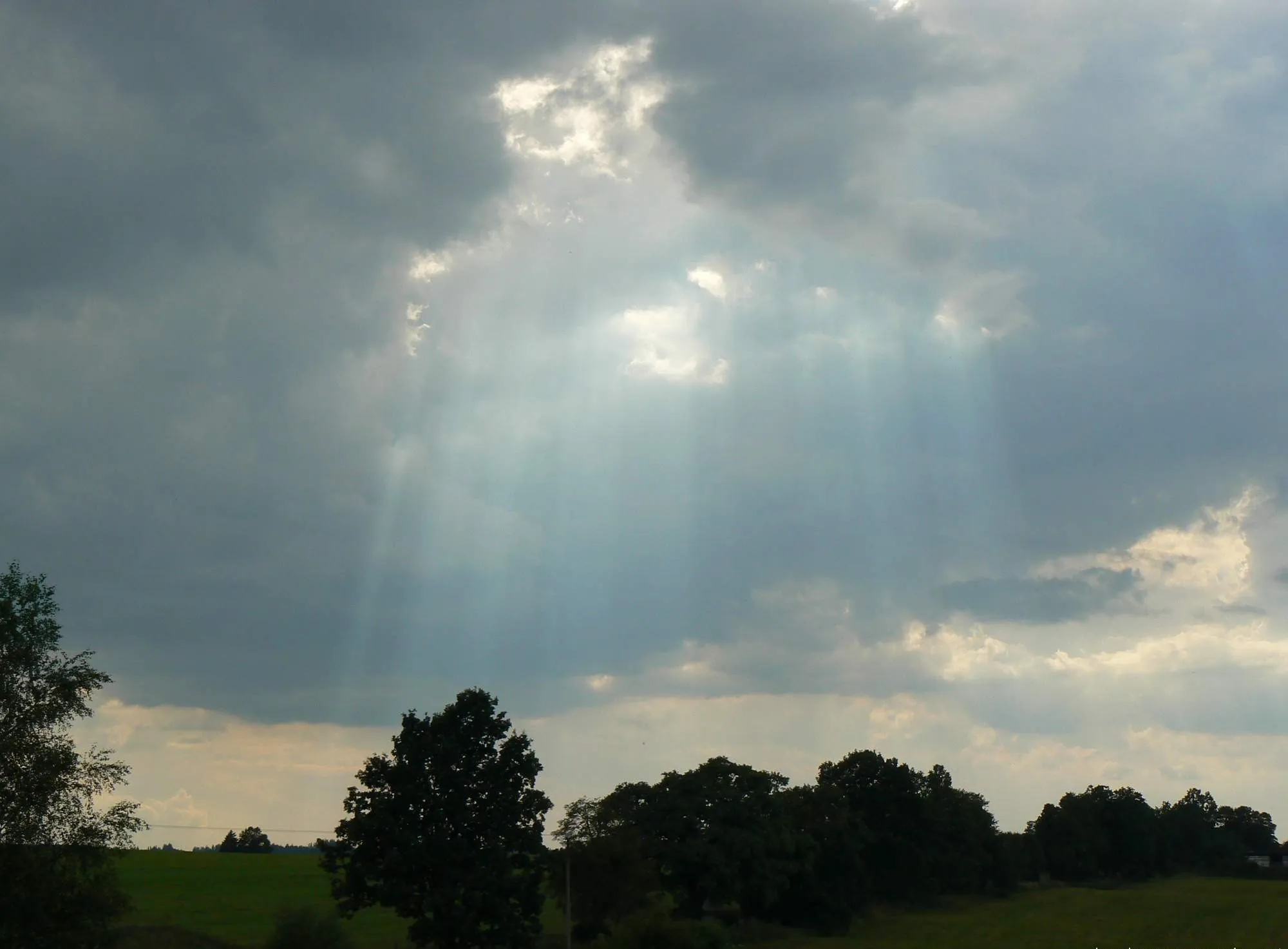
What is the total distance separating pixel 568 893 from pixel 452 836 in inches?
426

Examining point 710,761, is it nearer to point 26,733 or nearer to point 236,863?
point 236,863

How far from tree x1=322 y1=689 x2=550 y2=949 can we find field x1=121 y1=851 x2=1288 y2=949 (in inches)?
435

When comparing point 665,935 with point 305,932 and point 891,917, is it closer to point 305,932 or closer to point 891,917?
point 305,932

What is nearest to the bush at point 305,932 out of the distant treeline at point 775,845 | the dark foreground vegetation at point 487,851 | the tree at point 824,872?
the dark foreground vegetation at point 487,851

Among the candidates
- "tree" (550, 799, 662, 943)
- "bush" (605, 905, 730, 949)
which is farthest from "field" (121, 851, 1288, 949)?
"bush" (605, 905, 730, 949)

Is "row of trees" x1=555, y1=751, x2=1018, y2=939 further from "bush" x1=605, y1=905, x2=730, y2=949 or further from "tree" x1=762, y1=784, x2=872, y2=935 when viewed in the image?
"bush" x1=605, y1=905, x2=730, y2=949

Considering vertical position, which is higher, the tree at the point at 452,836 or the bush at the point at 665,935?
the tree at the point at 452,836

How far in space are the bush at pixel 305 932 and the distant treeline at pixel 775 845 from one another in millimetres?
14547

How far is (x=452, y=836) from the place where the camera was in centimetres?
7094

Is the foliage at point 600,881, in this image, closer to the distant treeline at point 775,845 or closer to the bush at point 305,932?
the distant treeline at point 775,845

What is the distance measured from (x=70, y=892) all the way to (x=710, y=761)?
70.7 metres

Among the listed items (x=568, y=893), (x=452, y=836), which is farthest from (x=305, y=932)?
(x=568, y=893)

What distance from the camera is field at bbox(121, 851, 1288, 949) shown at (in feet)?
277

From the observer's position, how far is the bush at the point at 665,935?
68.6 metres
